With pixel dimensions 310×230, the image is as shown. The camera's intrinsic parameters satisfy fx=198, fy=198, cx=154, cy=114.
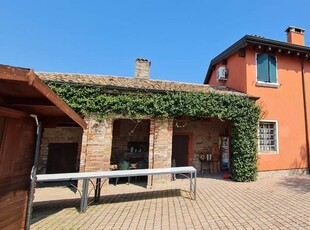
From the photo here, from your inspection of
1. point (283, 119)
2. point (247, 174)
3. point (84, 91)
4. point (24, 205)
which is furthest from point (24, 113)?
point (283, 119)

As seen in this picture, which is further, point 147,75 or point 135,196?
point 147,75

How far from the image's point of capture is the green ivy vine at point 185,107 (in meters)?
7.95

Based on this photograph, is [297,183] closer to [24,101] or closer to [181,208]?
[181,208]

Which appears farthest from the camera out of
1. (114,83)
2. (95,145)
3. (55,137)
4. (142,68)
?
(142,68)

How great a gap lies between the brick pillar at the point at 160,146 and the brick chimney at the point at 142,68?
4212 mm

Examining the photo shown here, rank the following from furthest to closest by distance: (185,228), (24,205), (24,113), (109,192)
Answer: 1. (109,192)
2. (185,228)
3. (24,205)
4. (24,113)

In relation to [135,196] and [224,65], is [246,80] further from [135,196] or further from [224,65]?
[135,196]

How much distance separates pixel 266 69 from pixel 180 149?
6.33 metres

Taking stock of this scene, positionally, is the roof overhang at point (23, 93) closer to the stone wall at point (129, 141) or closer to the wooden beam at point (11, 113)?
the wooden beam at point (11, 113)

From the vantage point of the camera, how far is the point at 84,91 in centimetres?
796

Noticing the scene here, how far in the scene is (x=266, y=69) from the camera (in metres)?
10.5

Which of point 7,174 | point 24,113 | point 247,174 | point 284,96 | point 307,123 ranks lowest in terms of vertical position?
point 247,174

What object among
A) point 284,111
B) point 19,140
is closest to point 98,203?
point 19,140

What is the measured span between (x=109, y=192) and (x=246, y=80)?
8.46 metres
